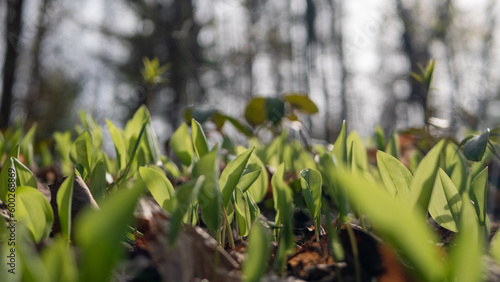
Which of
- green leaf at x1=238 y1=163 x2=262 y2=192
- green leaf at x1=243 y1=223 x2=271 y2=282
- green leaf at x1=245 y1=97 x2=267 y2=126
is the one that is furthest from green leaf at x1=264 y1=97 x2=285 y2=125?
green leaf at x1=243 y1=223 x2=271 y2=282

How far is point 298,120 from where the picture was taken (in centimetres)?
166

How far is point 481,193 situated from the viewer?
22.2 inches

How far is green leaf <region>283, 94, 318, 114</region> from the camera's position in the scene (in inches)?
65.8

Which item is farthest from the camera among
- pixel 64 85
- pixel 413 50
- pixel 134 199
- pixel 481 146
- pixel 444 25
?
pixel 64 85

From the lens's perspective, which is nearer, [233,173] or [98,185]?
[233,173]

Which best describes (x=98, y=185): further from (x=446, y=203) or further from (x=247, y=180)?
(x=446, y=203)

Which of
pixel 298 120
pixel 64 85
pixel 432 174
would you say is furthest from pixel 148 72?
pixel 64 85

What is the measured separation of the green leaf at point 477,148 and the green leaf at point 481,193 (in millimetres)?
147

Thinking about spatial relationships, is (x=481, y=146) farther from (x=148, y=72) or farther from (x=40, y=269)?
(x=148, y=72)

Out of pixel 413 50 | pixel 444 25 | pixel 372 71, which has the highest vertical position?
pixel 444 25

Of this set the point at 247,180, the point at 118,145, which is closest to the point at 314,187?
the point at 247,180

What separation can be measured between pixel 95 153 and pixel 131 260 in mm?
441

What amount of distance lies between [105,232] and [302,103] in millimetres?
1461

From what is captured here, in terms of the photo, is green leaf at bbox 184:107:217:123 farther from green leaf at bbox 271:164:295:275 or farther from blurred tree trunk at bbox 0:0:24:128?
blurred tree trunk at bbox 0:0:24:128
